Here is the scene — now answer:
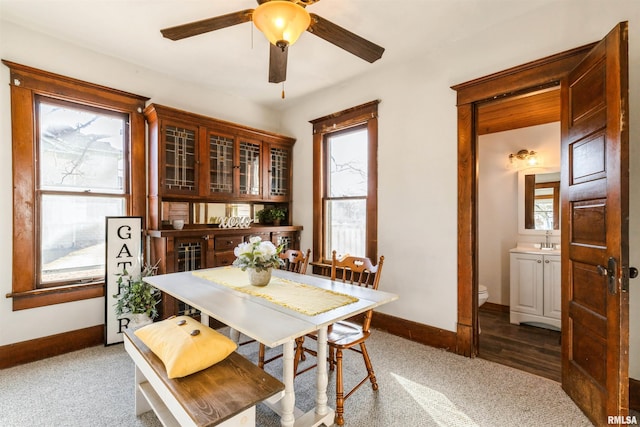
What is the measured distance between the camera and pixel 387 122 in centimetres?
329

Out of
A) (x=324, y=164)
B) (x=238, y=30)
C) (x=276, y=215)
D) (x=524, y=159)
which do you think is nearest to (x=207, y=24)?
(x=238, y=30)

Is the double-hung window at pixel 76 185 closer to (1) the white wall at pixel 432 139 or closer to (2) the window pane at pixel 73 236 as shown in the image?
(2) the window pane at pixel 73 236

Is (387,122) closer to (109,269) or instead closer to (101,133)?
(101,133)

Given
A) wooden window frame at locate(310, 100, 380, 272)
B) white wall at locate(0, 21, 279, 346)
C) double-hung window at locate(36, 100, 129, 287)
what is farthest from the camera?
wooden window frame at locate(310, 100, 380, 272)

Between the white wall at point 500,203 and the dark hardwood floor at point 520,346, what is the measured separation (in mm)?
568

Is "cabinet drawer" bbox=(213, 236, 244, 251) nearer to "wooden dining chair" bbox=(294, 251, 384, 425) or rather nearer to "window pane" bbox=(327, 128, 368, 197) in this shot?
"window pane" bbox=(327, 128, 368, 197)

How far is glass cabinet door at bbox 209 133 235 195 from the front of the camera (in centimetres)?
358

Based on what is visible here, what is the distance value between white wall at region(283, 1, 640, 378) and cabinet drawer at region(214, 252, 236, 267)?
1.77 meters

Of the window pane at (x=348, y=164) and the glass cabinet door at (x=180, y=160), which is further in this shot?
the window pane at (x=348, y=164)

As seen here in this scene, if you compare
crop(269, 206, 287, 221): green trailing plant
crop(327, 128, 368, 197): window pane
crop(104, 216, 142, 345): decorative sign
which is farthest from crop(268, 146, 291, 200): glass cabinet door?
crop(104, 216, 142, 345): decorative sign

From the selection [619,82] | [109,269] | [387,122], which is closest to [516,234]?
[387,122]

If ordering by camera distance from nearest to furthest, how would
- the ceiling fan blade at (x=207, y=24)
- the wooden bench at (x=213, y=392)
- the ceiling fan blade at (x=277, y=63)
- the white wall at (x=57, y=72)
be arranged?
the wooden bench at (x=213, y=392) < the ceiling fan blade at (x=207, y=24) < the ceiling fan blade at (x=277, y=63) < the white wall at (x=57, y=72)

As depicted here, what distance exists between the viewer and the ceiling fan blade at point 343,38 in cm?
176

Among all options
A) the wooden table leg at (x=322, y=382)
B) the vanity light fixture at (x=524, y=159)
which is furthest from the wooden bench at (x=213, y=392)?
the vanity light fixture at (x=524, y=159)
